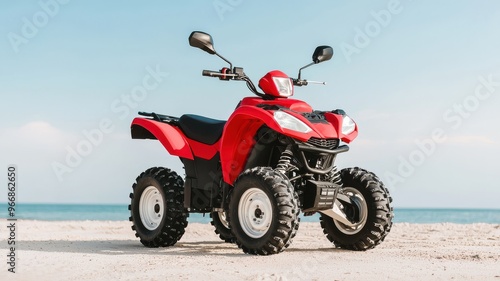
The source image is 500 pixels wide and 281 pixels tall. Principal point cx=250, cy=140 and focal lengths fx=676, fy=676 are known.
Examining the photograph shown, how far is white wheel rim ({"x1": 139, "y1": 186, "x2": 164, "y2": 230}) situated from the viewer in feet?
29.2

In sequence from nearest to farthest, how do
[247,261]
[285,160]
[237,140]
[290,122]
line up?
1. [247,261]
2. [290,122]
3. [285,160]
4. [237,140]

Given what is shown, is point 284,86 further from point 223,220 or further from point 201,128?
point 223,220

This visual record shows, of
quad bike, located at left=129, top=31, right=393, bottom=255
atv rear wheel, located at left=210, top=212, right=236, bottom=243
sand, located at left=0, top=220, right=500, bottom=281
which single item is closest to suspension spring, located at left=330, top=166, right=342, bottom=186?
quad bike, located at left=129, top=31, right=393, bottom=255

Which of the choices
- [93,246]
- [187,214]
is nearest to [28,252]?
[93,246]

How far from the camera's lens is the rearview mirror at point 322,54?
849 centimetres

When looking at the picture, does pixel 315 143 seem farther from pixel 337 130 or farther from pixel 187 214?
pixel 187 214

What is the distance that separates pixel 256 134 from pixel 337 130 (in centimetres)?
91

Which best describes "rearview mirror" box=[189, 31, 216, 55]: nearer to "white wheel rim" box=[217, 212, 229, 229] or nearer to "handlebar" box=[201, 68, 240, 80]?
"handlebar" box=[201, 68, 240, 80]

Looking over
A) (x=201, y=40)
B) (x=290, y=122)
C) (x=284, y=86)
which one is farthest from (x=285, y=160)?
(x=201, y=40)

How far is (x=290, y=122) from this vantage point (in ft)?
23.3

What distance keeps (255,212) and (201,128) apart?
1.75 m

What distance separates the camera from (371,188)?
307 inches

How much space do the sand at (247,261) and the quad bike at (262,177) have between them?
0.28 m

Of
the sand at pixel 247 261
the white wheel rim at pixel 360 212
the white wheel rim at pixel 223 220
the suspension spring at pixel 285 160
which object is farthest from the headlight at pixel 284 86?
the white wheel rim at pixel 223 220
